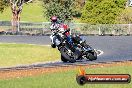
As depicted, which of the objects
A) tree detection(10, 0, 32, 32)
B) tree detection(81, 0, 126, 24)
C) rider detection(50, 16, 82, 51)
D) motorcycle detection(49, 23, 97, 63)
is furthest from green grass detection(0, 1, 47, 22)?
rider detection(50, 16, 82, 51)

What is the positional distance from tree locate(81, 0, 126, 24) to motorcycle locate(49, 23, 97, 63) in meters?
52.0

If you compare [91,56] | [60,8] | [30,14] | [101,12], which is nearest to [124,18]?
[101,12]

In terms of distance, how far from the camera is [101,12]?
59375mm

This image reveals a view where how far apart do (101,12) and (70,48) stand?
53.3 meters

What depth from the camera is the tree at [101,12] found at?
59.2 m

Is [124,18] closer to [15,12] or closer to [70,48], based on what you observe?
[15,12]

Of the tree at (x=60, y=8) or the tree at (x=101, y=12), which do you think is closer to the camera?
the tree at (x=60, y=8)

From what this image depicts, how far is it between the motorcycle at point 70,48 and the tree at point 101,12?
52031mm

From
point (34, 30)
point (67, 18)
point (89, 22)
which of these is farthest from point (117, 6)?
point (34, 30)

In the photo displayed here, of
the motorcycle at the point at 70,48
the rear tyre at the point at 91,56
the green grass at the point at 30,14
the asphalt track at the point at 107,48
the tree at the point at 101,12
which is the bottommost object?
the green grass at the point at 30,14

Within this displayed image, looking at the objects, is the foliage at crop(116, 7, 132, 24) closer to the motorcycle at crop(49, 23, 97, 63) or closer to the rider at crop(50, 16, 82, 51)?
the motorcycle at crop(49, 23, 97, 63)

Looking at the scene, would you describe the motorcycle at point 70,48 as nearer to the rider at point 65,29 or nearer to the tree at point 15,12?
the rider at point 65,29

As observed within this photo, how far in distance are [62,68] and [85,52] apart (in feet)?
38.1

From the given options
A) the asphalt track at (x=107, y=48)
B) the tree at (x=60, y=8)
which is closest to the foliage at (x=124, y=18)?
the tree at (x=60, y=8)
